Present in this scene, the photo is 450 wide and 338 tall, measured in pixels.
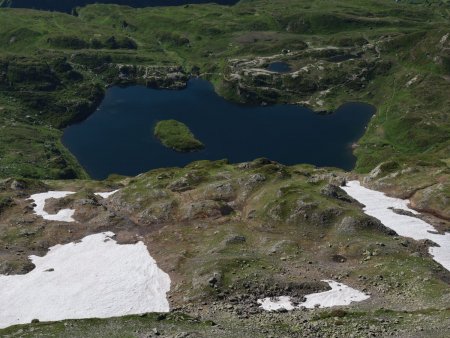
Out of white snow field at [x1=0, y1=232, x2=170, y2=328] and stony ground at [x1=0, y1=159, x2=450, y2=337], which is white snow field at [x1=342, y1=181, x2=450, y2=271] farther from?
white snow field at [x1=0, y1=232, x2=170, y2=328]

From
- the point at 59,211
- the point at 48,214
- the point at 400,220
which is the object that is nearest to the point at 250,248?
the point at 400,220

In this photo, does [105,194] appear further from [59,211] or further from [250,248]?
[250,248]

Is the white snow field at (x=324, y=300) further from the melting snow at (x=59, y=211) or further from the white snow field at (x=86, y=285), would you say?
the melting snow at (x=59, y=211)

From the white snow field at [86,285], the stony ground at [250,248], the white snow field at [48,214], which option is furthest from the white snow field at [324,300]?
the white snow field at [48,214]

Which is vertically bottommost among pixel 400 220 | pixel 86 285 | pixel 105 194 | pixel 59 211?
pixel 105 194

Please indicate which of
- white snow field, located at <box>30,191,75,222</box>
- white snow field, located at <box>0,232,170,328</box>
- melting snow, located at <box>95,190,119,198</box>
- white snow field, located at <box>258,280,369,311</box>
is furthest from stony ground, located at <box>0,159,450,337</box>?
melting snow, located at <box>95,190,119,198</box>

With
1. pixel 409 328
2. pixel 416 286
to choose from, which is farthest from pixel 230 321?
pixel 416 286
